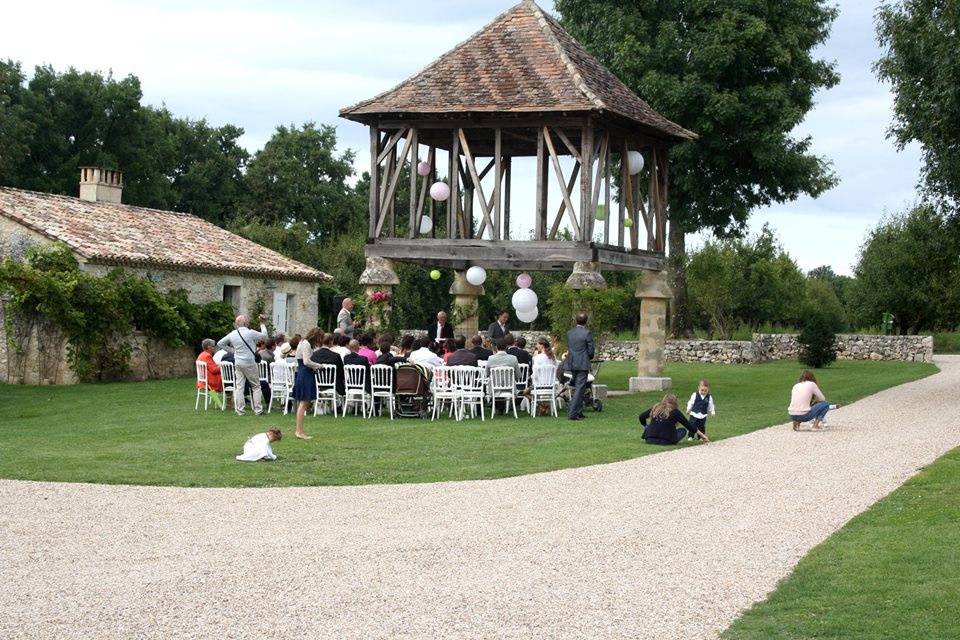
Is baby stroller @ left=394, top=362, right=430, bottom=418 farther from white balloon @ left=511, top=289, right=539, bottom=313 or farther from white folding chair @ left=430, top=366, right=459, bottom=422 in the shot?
white balloon @ left=511, top=289, right=539, bottom=313

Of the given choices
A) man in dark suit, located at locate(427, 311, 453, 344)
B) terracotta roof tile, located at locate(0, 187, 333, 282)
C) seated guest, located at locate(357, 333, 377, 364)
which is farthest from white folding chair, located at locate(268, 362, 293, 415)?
terracotta roof tile, located at locate(0, 187, 333, 282)

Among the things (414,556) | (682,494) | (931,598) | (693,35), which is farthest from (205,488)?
(693,35)

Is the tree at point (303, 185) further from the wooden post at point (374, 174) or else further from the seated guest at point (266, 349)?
the seated guest at point (266, 349)

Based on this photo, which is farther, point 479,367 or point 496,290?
point 496,290

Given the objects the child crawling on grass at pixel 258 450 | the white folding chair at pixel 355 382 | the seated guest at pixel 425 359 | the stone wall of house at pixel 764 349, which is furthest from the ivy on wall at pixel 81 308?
the child crawling on grass at pixel 258 450

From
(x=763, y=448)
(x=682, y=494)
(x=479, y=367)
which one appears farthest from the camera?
(x=479, y=367)

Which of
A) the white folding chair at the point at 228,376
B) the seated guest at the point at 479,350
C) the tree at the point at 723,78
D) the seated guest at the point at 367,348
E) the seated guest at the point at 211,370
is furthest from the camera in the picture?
the tree at the point at 723,78

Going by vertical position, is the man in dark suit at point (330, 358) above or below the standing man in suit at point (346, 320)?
below

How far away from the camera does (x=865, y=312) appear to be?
52312 millimetres

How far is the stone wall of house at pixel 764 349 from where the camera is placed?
3944 cm

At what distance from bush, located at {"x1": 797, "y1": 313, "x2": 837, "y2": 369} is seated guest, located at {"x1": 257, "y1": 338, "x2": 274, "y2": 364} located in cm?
2122

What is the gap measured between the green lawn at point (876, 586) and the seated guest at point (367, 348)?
10.6m

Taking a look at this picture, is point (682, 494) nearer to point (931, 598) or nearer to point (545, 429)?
point (931, 598)

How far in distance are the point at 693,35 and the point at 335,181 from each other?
29491 mm
